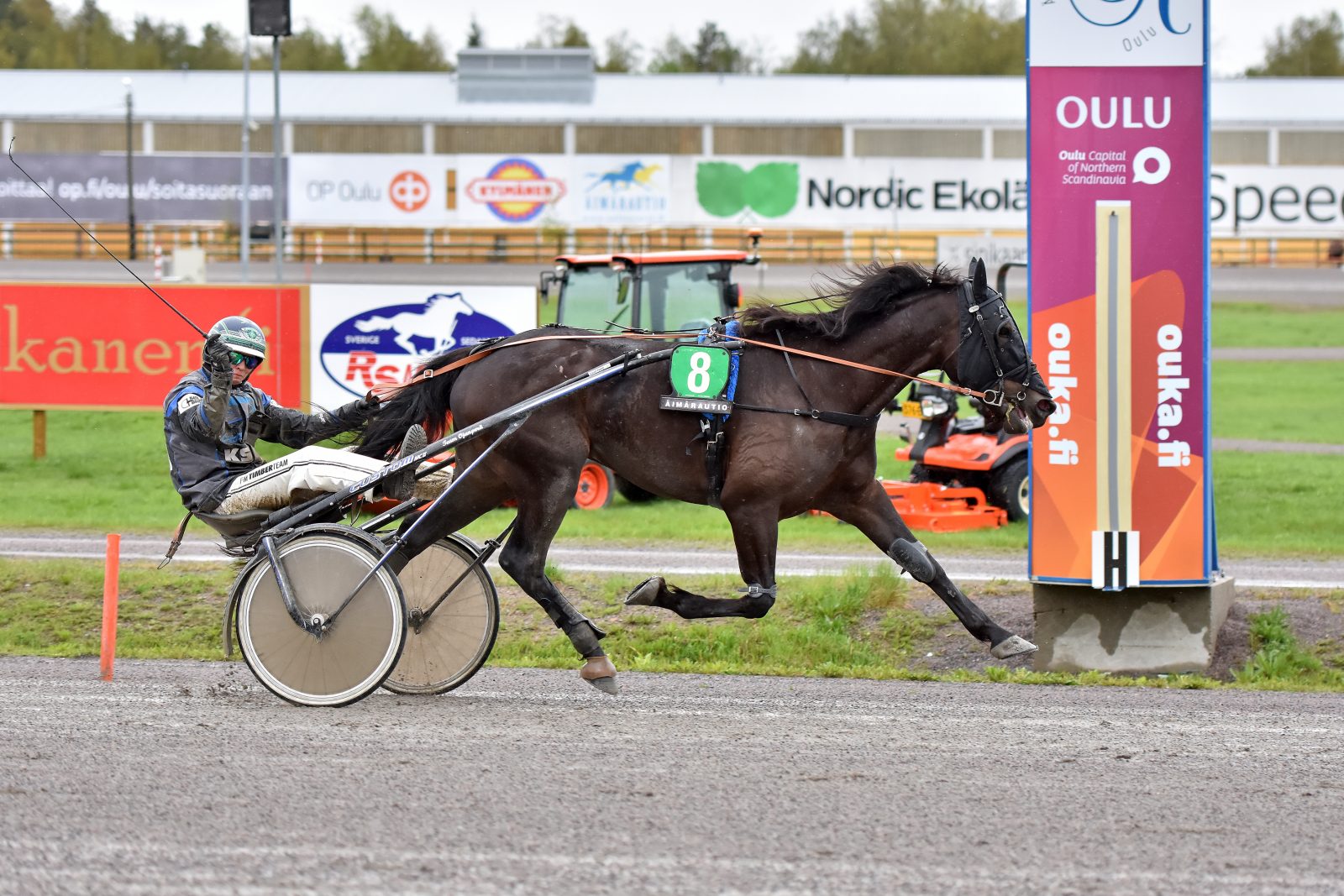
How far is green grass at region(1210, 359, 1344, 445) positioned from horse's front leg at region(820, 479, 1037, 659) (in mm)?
13699

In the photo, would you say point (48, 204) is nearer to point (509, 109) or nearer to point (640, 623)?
point (509, 109)

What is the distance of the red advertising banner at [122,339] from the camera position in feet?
53.2

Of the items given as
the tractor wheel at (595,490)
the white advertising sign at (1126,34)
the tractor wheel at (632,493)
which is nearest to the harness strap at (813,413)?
the white advertising sign at (1126,34)

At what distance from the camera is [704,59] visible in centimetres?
9556

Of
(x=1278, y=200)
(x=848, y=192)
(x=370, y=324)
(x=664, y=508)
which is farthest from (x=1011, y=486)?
(x=1278, y=200)

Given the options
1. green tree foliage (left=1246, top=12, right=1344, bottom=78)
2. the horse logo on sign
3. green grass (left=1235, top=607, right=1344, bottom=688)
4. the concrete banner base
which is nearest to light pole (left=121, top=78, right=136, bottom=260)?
the horse logo on sign

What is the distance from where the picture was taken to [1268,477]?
16.4m

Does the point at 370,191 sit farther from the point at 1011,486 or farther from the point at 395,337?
the point at 1011,486

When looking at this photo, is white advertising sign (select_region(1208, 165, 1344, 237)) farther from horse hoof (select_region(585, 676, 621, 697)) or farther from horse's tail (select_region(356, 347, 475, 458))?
horse hoof (select_region(585, 676, 621, 697))

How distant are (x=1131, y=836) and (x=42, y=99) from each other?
172 feet

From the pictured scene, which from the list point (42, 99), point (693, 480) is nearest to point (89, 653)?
point (693, 480)

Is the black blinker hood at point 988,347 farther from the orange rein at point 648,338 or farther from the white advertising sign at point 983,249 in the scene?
the white advertising sign at point 983,249

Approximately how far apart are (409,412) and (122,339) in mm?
9676

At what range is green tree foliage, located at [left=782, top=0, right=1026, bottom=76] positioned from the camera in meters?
79.3
